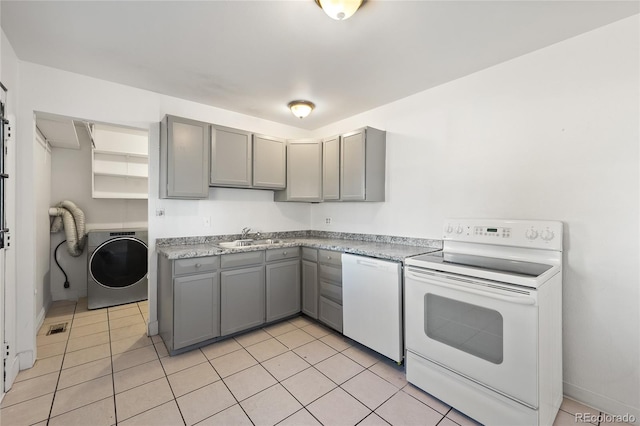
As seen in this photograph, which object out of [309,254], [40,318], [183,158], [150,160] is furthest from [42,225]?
[309,254]

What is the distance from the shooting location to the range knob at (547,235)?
188 centimetres

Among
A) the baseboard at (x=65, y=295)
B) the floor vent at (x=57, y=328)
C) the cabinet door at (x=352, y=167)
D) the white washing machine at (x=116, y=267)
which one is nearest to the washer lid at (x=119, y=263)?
the white washing machine at (x=116, y=267)

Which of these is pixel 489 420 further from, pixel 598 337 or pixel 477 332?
pixel 598 337

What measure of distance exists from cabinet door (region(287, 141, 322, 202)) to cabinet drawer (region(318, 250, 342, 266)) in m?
0.82

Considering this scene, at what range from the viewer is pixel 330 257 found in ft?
9.42

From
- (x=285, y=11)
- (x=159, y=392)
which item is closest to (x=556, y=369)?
(x=159, y=392)

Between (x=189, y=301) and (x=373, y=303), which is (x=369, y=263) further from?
(x=189, y=301)

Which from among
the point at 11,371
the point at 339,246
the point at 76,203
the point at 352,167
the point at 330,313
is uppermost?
the point at 352,167

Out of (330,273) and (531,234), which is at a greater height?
(531,234)

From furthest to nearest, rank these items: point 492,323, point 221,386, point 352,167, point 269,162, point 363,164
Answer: point 269,162
point 352,167
point 363,164
point 221,386
point 492,323

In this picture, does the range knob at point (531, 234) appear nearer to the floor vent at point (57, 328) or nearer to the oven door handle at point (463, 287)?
the oven door handle at point (463, 287)

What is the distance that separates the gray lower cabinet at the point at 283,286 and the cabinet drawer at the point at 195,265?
56 cm

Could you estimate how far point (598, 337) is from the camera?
5.96 ft

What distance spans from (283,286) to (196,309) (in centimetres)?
91
